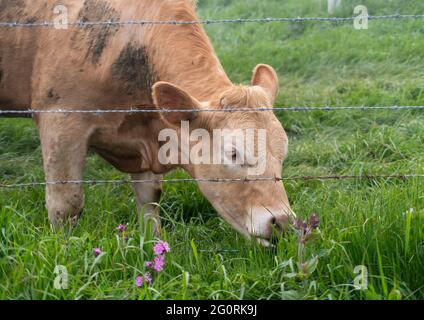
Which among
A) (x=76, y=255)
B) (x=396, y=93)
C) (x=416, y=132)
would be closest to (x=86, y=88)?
(x=76, y=255)

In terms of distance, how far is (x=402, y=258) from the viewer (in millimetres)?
3795

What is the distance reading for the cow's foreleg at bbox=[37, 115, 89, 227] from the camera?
15.7 ft

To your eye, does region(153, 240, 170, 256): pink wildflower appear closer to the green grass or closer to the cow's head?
the green grass

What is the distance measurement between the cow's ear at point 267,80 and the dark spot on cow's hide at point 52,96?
3.98ft

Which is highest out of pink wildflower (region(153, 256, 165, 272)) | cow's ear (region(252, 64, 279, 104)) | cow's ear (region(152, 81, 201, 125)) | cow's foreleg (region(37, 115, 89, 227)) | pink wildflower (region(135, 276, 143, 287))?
cow's ear (region(252, 64, 279, 104))

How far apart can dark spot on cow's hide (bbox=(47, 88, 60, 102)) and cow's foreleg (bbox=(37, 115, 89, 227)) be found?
106 mm

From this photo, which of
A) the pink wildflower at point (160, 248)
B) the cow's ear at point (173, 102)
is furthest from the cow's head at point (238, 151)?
the pink wildflower at point (160, 248)

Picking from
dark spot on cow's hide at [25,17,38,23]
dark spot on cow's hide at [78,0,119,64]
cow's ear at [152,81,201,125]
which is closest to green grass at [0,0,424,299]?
cow's ear at [152,81,201,125]

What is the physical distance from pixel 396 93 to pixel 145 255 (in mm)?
4260

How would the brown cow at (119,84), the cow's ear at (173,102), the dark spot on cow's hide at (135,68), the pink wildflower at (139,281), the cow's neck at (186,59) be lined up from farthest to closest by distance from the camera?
the dark spot on cow's hide at (135,68) < the cow's neck at (186,59) < the brown cow at (119,84) < the cow's ear at (173,102) < the pink wildflower at (139,281)

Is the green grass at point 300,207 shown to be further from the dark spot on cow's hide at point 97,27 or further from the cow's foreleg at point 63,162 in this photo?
the dark spot on cow's hide at point 97,27

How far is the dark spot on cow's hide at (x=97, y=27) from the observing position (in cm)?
482

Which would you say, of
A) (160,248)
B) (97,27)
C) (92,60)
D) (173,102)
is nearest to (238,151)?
(173,102)

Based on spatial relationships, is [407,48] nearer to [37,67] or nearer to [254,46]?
[254,46]
